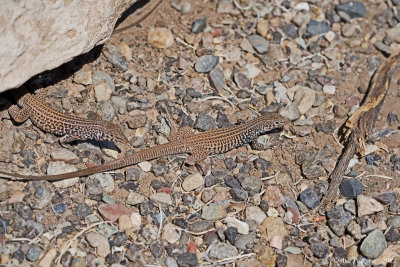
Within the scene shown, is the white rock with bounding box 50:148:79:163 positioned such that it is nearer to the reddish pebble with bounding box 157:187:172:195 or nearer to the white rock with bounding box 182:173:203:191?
the reddish pebble with bounding box 157:187:172:195

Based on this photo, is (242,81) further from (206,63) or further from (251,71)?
(206,63)

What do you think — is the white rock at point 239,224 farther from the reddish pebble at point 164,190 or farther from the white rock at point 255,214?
the reddish pebble at point 164,190

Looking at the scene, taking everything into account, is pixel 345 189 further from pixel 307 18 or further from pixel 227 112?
pixel 307 18

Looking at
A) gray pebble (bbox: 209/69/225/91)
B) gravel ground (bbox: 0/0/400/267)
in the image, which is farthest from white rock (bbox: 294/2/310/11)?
gray pebble (bbox: 209/69/225/91)

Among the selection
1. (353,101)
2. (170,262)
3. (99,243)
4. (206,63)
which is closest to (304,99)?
(353,101)

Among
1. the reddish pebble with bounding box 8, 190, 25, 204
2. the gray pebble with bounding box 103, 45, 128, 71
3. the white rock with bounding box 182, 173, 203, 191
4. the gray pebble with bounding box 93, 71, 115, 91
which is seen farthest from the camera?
the gray pebble with bounding box 103, 45, 128, 71

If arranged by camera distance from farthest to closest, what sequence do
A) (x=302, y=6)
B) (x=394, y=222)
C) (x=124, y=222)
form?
1. (x=302, y=6)
2. (x=394, y=222)
3. (x=124, y=222)
